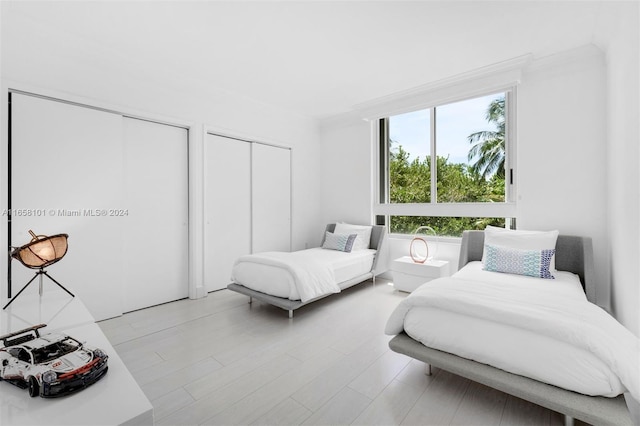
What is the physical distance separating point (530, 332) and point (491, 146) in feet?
9.32

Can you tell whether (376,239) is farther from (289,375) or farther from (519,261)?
(289,375)

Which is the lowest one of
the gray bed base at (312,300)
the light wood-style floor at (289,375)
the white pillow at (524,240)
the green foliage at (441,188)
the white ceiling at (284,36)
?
the light wood-style floor at (289,375)

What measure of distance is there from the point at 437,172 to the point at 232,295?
3.29m

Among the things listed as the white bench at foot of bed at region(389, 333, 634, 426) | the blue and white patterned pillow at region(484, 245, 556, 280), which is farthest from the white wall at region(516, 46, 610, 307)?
the white bench at foot of bed at region(389, 333, 634, 426)

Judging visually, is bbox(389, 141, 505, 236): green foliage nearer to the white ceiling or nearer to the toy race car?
the white ceiling

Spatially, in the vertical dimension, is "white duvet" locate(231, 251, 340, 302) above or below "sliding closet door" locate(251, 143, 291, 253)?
below

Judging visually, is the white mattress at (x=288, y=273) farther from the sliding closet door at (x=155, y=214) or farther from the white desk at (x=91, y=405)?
the white desk at (x=91, y=405)

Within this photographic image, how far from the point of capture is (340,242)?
4.41m

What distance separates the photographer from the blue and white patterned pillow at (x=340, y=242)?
4314 millimetres

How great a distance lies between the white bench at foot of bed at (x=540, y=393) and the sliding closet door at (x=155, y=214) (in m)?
2.95

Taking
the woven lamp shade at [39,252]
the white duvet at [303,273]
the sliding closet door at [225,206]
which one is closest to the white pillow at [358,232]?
the white duvet at [303,273]

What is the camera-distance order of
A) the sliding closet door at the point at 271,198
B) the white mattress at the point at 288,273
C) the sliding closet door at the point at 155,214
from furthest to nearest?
1. the sliding closet door at the point at 271,198
2. the sliding closet door at the point at 155,214
3. the white mattress at the point at 288,273

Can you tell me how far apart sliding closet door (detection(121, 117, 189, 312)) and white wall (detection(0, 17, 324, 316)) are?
0.44ft

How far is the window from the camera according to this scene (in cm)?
379
